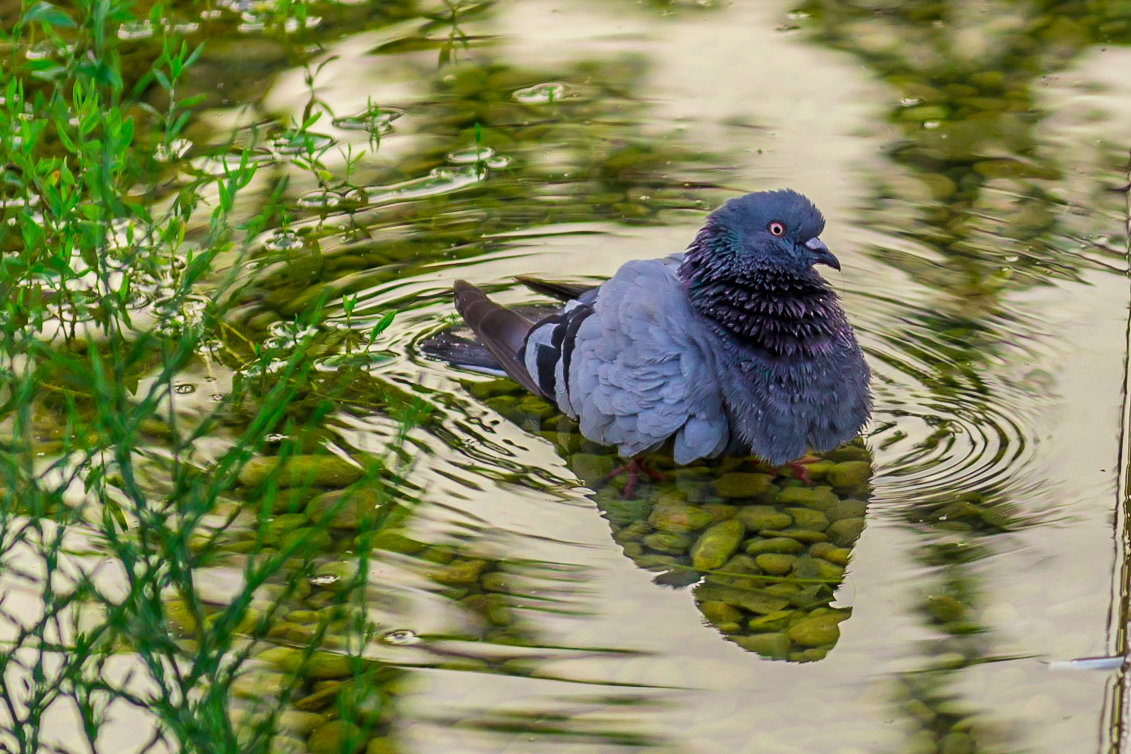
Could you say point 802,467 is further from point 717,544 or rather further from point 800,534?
point 717,544

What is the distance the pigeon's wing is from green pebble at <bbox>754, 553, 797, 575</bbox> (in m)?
0.47

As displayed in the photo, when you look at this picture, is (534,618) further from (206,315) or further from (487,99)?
(487,99)

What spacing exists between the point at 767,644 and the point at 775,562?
0.39 m

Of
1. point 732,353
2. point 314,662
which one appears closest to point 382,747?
point 314,662

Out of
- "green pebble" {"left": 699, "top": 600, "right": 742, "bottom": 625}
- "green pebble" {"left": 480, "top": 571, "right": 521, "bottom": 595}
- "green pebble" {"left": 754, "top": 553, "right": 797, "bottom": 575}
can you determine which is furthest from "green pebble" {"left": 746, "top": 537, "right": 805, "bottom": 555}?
"green pebble" {"left": 480, "top": 571, "right": 521, "bottom": 595}

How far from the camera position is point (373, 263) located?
18.4ft

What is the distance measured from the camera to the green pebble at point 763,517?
4305 mm

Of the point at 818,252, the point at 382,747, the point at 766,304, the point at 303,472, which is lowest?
the point at 382,747

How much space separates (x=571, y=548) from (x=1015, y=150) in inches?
128

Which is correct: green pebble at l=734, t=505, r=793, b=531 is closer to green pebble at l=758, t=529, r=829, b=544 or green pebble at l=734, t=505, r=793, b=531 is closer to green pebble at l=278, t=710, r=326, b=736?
green pebble at l=758, t=529, r=829, b=544

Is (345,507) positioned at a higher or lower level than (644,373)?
lower

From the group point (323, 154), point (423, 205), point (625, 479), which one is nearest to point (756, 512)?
point (625, 479)

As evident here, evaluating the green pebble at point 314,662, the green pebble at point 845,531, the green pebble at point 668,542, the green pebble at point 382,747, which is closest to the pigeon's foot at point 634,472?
the green pebble at point 668,542

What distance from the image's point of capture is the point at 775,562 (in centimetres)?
410
